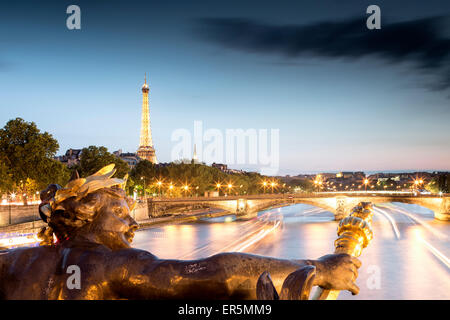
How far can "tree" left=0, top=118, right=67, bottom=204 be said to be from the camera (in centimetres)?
3256

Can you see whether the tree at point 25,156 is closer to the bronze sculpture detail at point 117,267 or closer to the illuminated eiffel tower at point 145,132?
the bronze sculpture detail at point 117,267

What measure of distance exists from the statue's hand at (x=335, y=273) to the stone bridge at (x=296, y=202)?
5095 cm

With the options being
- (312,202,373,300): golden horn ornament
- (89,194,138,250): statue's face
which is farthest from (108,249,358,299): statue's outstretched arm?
(312,202,373,300): golden horn ornament

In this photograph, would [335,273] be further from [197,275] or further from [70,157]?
[70,157]

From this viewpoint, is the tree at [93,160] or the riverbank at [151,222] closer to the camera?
the riverbank at [151,222]

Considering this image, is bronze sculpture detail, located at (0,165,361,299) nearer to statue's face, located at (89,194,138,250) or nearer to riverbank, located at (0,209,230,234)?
statue's face, located at (89,194,138,250)

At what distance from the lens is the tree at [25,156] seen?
32.6 meters

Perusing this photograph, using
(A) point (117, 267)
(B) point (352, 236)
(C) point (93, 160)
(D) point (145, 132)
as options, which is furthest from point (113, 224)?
(D) point (145, 132)

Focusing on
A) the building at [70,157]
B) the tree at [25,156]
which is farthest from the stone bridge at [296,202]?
the building at [70,157]

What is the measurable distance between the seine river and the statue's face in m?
17.8

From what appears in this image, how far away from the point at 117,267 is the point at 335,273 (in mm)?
784

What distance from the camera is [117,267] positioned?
1513mm

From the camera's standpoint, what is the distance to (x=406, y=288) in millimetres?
22391
